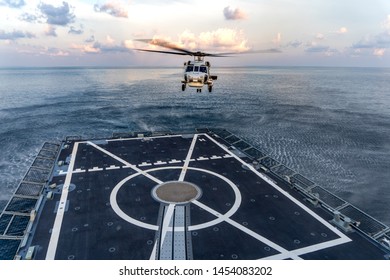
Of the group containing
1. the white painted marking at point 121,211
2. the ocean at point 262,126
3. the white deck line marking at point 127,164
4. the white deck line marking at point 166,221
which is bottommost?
the ocean at point 262,126

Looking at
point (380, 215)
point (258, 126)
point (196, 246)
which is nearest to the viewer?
point (196, 246)

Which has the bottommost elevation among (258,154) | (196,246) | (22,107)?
(22,107)

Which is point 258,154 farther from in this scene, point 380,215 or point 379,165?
point 379,165

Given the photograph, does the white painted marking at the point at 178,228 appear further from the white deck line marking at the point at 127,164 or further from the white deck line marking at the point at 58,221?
the white deck line marking at the point at 58,221

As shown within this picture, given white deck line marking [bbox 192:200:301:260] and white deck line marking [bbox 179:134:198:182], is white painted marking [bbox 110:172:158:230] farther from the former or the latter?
white deck line marking [bbox 179:134:198:182]

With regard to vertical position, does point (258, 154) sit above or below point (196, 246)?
below

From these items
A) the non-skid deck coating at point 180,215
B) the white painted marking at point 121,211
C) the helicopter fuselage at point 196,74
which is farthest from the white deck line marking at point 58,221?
the helicopter fuselage at point 196,74

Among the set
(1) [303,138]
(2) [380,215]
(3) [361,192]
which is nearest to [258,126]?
(1) [303,138]

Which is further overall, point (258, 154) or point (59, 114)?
point (59, 114)

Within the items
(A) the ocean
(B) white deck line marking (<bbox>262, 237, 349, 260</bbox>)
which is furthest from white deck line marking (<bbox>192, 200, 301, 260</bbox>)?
(A) the ocean
